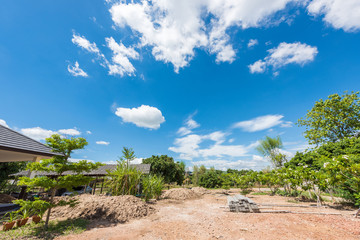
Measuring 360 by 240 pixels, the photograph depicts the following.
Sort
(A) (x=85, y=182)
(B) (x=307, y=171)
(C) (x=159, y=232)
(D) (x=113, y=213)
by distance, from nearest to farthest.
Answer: (C) (x=159, y=232) → (A) (x=85, y=182) → (D) (x=113, y=213) → (B) (x=307, y=171)

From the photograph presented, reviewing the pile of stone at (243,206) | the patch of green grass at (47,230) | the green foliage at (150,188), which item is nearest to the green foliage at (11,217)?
the patch of green grass at (47,230)

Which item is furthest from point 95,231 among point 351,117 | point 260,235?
point 351,117

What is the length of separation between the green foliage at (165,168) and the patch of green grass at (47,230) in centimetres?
2043

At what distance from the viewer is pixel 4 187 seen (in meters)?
12.1

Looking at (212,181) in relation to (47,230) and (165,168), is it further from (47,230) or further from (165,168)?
(47,230)

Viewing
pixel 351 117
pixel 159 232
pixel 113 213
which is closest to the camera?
pixel 159 232

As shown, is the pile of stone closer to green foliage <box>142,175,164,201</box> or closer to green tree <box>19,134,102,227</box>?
green foliage <box>142,175,164,201</box>

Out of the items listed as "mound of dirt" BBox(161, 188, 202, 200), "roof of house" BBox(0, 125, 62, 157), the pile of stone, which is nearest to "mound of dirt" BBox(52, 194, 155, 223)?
"roof of house" BBox(0, 125, 62, 157)

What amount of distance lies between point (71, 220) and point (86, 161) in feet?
9.05

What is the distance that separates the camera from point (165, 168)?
1025 inches

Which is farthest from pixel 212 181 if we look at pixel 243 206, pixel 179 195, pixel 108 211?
pixel 108 211

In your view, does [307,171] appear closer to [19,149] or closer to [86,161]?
[86,161]

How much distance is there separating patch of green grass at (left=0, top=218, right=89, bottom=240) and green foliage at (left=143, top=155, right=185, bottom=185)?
20.4m

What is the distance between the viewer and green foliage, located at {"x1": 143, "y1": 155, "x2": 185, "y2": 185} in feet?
84.7
